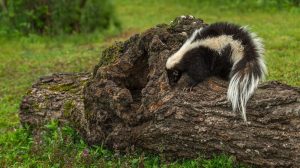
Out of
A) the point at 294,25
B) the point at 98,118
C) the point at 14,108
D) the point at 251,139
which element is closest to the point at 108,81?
the point at 98,118

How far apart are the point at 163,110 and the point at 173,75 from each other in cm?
58

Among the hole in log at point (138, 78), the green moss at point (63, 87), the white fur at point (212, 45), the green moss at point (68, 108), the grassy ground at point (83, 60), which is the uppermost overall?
the white fur at point (212, 45)

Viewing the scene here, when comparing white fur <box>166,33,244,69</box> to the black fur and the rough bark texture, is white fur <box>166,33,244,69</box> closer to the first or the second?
the black fur

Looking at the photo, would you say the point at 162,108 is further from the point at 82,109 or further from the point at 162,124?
the point at 82,109

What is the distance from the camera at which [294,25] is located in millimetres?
12703

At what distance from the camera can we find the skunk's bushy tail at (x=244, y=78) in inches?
191

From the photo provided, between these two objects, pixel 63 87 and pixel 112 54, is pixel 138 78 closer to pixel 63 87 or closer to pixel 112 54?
pixel 112 54

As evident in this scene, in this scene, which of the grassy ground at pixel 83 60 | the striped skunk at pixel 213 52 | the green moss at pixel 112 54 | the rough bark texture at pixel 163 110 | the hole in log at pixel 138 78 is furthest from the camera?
the green moss at pixel 112 54

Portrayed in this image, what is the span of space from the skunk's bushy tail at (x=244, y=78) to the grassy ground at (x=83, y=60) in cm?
56

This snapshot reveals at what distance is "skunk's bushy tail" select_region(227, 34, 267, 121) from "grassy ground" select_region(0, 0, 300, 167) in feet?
1.85

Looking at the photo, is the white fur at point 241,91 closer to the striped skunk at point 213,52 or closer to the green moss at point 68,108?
the striped skunk at point 213,52

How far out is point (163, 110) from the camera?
17.3 ft

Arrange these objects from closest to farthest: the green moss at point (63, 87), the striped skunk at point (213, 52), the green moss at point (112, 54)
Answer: the striped skunk at point (213, 52), the green moss at point (112, 54), the green moss at point (63, 87)

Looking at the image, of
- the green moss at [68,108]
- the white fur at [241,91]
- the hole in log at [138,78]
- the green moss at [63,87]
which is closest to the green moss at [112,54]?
the hole in log at [138,78]
